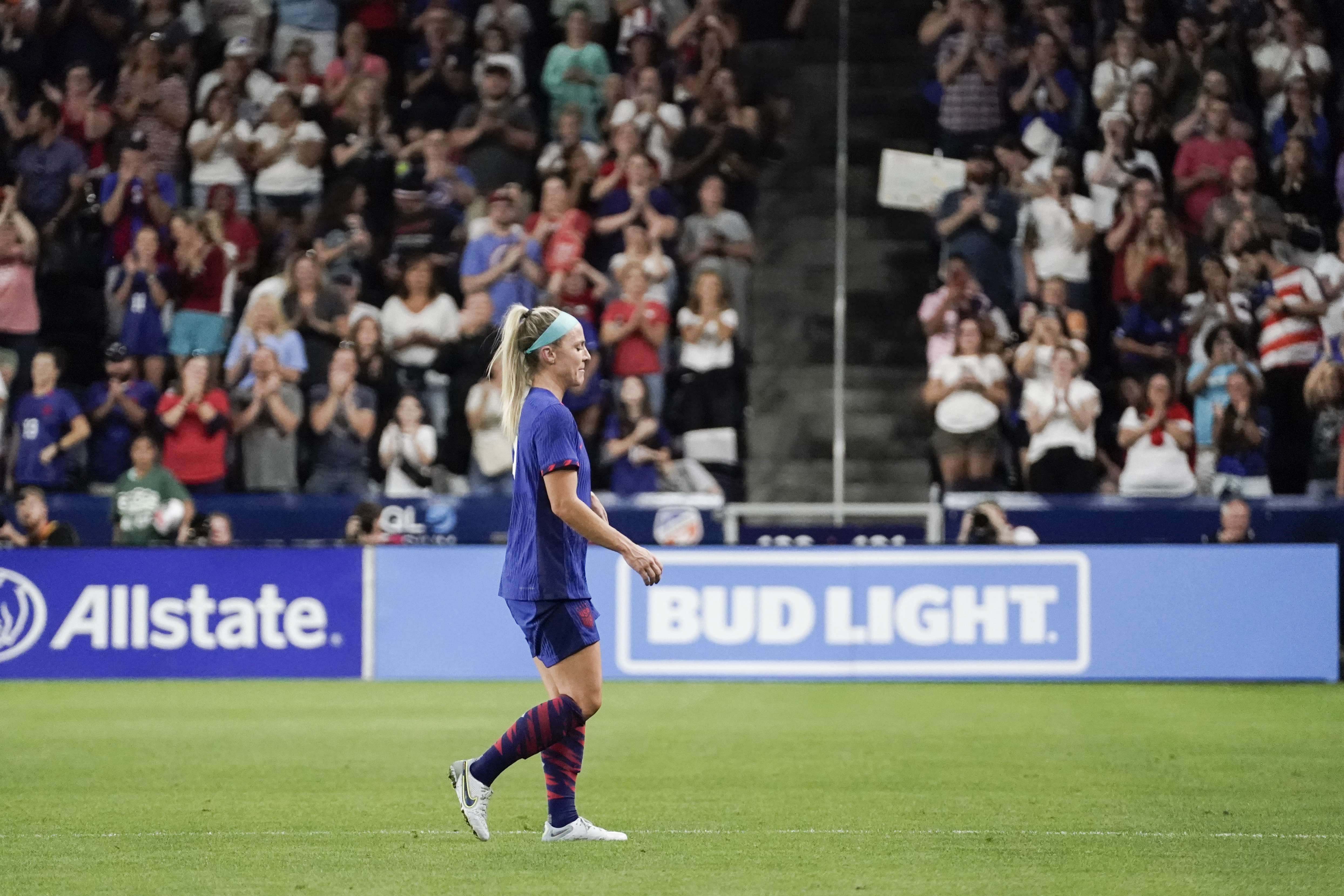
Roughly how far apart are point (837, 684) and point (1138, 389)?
4790 mm

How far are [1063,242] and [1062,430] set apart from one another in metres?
2.12

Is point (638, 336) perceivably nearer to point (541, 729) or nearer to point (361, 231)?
point (361, 231)

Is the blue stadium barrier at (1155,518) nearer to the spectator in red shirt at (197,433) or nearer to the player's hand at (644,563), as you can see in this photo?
the spectator in red shirt at (197,433)

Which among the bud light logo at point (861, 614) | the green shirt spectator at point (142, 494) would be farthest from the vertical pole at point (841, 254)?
the green shirt spectator at point (142, 494)

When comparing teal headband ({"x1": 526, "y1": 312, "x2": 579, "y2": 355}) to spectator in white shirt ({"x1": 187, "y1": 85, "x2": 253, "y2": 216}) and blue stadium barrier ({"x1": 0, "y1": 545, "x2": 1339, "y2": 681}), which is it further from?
spectator in white shirt ({"x1": 187, "y1": 85, "x2": 253, "y2": 216})

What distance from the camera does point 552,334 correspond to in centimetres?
633

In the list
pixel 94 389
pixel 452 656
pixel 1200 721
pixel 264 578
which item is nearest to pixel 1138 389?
pixel 1200 721

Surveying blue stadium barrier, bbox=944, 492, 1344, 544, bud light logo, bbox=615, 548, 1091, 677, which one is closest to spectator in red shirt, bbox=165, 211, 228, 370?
bud light logo, bbox=615, 548, 1091, 677

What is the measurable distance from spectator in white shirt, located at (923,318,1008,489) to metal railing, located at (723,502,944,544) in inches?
21.0

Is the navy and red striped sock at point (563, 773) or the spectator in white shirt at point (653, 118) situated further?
the spectator in white shirt at point (653, 118)

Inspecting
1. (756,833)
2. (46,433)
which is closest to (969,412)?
(46,433)

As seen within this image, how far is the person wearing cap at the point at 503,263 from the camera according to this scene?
16953mm

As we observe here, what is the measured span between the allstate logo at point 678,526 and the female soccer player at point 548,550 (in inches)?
333

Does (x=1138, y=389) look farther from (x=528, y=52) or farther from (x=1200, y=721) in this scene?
(x=528, y=52)
